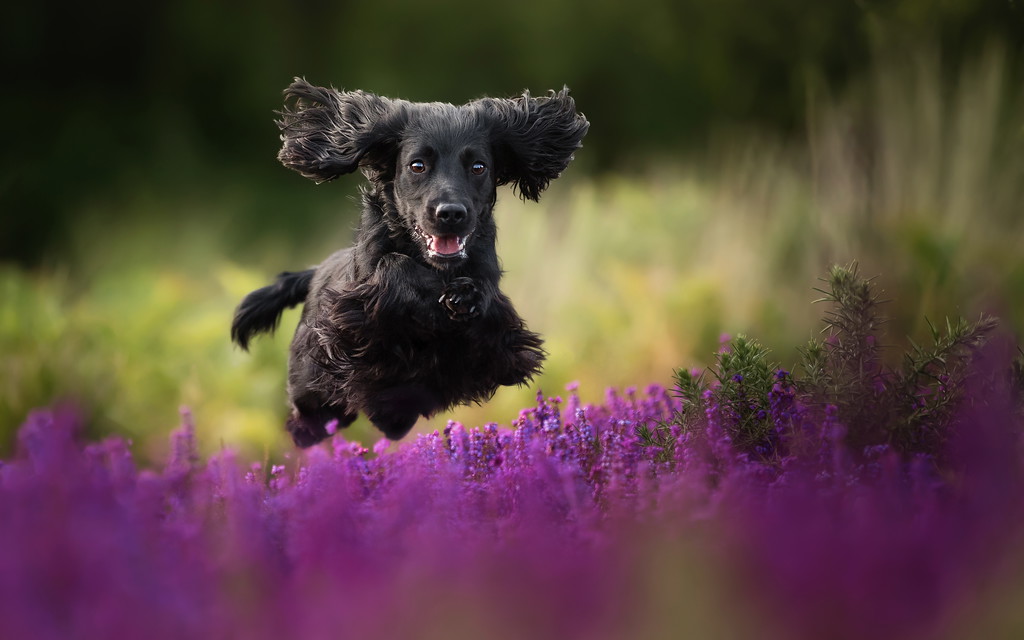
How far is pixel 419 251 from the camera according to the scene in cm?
322

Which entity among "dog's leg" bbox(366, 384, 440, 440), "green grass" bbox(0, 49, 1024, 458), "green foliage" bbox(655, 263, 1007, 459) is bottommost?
"green foliage" bbox(655, 263, 1007, 459)

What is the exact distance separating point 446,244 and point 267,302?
1.22m

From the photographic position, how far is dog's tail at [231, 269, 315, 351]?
3955 millimetres

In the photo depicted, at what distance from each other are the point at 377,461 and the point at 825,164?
13.4ft

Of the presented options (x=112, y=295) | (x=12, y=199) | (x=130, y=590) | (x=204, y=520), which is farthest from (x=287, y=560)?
(x=12, y=199)

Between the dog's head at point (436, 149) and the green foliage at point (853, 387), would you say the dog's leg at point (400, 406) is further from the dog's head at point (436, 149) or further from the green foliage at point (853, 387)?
the green foliage at point (853, 387)

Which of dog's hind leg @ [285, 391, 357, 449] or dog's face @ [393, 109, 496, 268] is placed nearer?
dog's face @ [393, 109, 496, 268]

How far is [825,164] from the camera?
6074 millimetres

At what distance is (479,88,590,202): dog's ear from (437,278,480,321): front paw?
59cm

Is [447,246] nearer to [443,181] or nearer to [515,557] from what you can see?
[443,181]

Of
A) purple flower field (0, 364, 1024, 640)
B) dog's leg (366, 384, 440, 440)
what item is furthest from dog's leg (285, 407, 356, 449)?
purple flower field (0, 364, 1024, 640)

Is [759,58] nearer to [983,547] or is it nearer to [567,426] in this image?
[567,426]

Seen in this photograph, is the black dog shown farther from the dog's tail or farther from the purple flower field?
the purple flower field

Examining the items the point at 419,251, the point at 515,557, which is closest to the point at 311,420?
the point at 419,251
